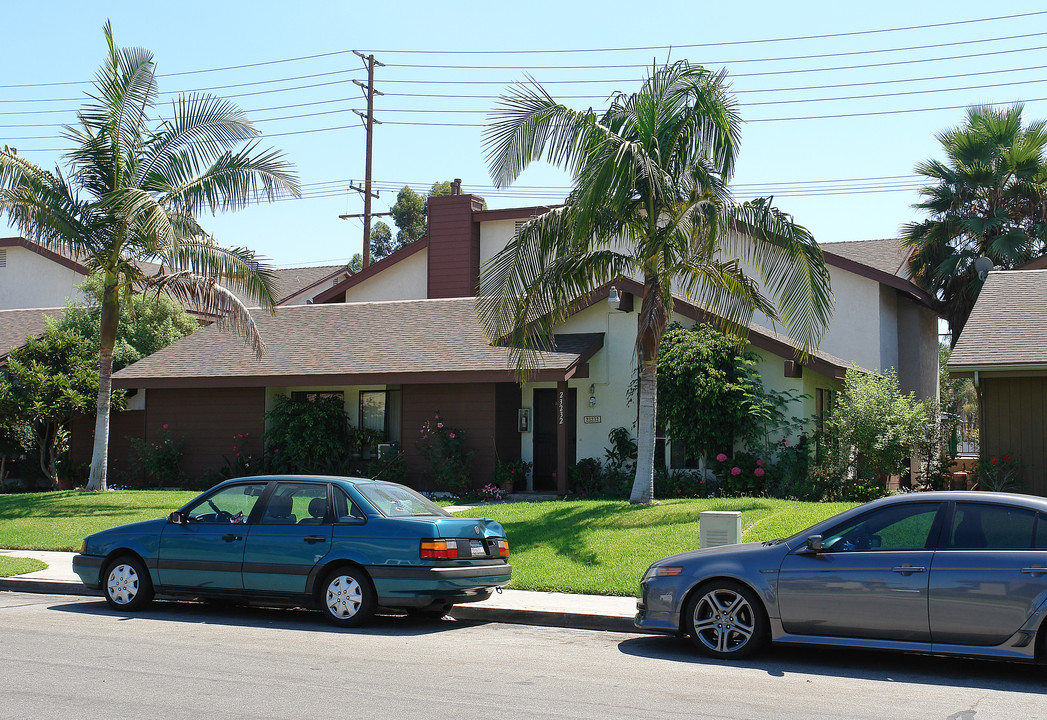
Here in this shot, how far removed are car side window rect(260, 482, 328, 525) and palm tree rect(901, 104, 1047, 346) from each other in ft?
63.4

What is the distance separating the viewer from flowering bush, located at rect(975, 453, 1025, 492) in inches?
634

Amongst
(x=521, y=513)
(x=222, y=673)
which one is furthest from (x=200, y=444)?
(x=222, y=673)

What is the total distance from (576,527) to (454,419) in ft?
22.0

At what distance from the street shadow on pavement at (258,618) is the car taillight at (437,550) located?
0.75 metres

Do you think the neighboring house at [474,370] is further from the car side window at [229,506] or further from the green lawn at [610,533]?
the car side window at [229,506]

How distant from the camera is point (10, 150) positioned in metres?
19.9

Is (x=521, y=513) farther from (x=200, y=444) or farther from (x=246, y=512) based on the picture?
(x=200, y=444)

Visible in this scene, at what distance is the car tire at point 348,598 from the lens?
9.76 meters

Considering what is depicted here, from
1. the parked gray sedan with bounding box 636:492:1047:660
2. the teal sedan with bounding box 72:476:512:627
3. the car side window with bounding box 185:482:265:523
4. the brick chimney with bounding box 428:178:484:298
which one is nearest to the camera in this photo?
the parked gray sedan with bounding box 636:492:1047:660

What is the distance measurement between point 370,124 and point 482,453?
20724mm

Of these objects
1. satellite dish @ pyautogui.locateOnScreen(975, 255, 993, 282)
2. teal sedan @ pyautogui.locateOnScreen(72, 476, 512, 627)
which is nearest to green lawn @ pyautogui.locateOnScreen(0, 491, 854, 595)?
teal sedan @ pyautogui.locateOnScreen(72, 476, 512, 627)

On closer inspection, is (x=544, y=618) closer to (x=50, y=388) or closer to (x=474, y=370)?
(x=474, y=370)

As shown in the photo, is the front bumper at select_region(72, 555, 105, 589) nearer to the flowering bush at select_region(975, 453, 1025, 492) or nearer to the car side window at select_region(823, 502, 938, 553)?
the car side window at select_region(823, 502, 938, 553)

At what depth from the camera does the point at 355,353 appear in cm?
2184
